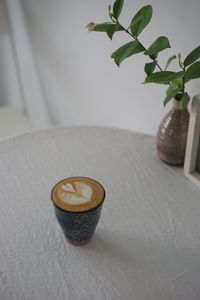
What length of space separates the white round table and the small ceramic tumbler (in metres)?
0.05

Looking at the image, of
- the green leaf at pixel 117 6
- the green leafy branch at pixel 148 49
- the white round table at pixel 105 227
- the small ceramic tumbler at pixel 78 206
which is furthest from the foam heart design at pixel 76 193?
the green leaf at pixel 117 6

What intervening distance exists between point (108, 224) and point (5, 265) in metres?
0.22

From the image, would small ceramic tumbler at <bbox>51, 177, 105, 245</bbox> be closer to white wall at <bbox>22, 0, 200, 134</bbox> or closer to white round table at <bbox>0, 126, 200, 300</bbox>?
white round table at <bbox>0, 126, 200, 300</bbox>

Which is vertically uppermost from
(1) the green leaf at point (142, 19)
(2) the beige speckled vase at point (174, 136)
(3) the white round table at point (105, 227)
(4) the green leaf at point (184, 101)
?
(1) the green leaf at point (142, 19)

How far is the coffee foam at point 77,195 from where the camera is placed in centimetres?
57

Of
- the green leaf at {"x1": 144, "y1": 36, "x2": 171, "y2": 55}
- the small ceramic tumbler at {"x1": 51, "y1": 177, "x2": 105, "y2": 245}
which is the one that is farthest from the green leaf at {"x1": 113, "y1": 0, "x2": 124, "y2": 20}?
the small ceramic tumbler at {"x1": 51, "y1": 177, "x2": 105, "y2": 245}

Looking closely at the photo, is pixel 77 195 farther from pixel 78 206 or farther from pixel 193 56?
pixel 193 56

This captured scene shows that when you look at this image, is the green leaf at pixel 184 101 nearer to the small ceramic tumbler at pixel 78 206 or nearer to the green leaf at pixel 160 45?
the green leaf at pixel 160 45

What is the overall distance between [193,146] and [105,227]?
0.93 ft

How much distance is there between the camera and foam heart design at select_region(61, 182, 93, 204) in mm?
575

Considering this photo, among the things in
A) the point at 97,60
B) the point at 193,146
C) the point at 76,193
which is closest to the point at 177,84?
the point at 193,146

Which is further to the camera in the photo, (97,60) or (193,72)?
(97,60)

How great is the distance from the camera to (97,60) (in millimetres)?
1133

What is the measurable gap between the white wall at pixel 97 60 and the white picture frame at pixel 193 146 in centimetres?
14
